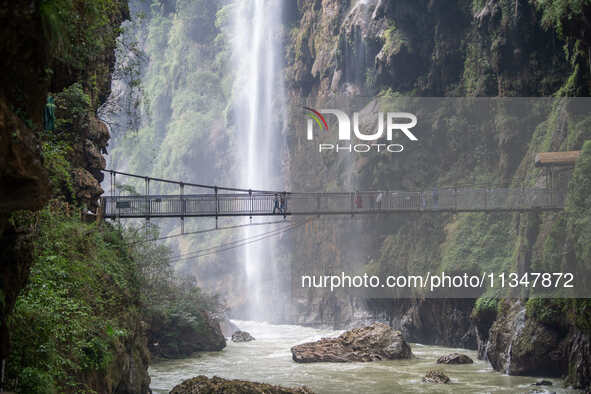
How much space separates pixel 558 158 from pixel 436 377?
7.66 m

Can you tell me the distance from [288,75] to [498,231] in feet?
98.1

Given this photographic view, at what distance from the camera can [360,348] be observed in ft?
88.4

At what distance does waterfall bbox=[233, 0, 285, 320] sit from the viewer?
5697 cm

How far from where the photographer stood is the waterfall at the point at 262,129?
187 ft

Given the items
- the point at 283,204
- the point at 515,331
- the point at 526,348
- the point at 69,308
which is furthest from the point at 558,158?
the point at 69,308

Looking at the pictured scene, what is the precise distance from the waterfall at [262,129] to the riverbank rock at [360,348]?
26960 mm

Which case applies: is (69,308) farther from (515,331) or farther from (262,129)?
(262,129)

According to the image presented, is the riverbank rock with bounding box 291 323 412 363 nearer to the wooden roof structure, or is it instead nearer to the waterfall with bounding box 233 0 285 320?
the wooden roof structure

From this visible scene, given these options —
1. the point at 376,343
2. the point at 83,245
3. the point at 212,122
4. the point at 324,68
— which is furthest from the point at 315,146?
the point at 83,245

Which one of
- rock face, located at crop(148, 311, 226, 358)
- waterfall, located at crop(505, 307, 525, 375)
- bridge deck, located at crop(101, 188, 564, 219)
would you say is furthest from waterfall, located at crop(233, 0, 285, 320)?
waterfall, located at crop(505, 307, 525, 375)

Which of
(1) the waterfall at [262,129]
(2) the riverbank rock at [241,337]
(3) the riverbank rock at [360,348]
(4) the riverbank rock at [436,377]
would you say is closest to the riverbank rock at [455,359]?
(3) the riverbank rock at [360,348]

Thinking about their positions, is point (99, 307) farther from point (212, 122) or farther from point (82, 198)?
point (212, 122)

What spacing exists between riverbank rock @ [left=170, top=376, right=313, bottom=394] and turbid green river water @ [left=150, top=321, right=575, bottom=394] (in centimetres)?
264

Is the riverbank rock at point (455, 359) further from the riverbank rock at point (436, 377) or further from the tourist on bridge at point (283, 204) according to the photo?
the tourist on bridge at point (283, 204)
